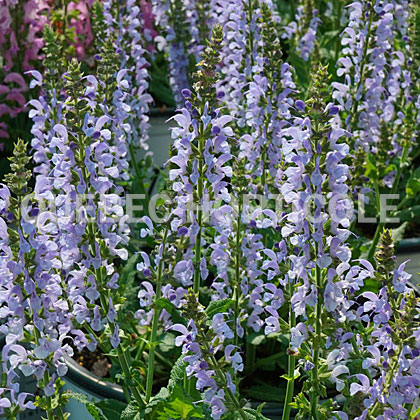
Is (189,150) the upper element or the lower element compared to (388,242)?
upper

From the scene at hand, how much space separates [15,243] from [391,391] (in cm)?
108

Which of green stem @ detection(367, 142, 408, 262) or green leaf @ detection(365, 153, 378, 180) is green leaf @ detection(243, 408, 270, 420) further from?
green leaf @ detection(365, 153, 378, 180)

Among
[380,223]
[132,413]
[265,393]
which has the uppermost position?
[380,223]

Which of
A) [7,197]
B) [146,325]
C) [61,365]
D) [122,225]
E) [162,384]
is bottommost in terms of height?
[162,384]

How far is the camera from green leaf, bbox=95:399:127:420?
113 inches

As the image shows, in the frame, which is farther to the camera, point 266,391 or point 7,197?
point 266,391

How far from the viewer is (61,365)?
2.32m

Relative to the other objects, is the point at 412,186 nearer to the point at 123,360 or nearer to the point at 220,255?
the point at 220,255

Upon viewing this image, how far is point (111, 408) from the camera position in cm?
291

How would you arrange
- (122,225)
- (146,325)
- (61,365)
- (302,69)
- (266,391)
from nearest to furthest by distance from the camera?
(61,365), (122,225), (146,325), (266,391), (302,69)

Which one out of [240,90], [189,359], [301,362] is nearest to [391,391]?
[301,362]

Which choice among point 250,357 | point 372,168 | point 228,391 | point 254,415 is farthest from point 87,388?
point 372,168

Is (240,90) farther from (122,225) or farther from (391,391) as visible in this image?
(391,391)

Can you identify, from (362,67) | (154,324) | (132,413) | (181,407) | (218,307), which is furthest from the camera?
(362,67)
